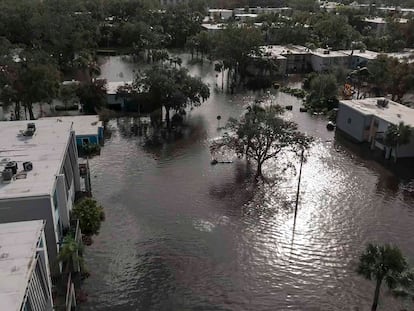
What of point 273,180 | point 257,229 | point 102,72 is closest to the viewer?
point 257,229

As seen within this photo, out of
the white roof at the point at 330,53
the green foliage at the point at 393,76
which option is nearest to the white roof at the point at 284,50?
the white roof at the point at 330,53

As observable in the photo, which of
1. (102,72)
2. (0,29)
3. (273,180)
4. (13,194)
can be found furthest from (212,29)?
(13,194)

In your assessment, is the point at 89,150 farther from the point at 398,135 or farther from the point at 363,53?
the point at 363,53

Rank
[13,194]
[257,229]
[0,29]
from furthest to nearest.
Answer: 1. [0,29]
2. [257,229]
3. [13,194]

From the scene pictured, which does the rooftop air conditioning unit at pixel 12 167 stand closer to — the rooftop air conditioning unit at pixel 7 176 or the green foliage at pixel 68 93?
the rooftop air conditioning unit at pixel 7 176

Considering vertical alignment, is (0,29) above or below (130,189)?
above

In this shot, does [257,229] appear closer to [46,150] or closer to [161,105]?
[46,150]

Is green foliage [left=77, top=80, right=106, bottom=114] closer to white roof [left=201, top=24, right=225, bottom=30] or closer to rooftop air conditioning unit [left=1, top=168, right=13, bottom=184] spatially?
rooftop air conditioning unit [left=1, top=168, right=13, bottom=184]
